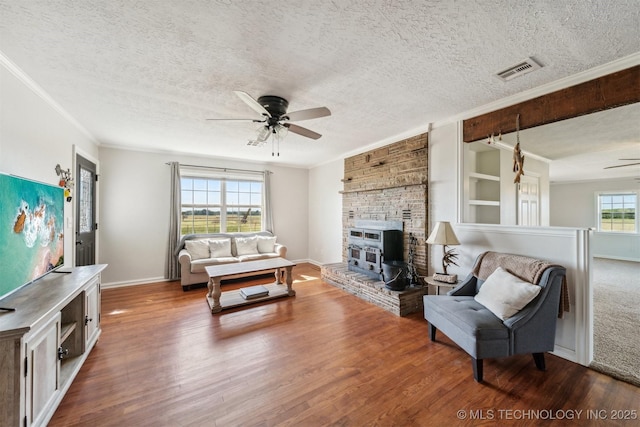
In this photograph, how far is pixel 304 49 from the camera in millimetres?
1762

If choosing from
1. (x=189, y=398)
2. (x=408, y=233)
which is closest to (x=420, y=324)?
(x=408, y=233)

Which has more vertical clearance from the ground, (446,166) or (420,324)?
(446,166)

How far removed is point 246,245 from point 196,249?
95 cm

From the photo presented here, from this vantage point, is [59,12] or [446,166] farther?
[446,166]

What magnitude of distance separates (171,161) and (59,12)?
360cm

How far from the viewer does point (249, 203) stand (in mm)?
5707

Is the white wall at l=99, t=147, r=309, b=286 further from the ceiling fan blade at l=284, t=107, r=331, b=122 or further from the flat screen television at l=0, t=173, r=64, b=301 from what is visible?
the ceiling fan blade at l=284, t=107, r=331, b=122

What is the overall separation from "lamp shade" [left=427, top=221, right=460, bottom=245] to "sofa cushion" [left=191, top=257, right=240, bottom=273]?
3.46 metres

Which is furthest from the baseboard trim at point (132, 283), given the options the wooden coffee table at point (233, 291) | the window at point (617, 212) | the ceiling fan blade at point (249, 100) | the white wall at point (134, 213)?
the window at point (617, 212)

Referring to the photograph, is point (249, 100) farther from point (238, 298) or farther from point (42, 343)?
point (238, 298)

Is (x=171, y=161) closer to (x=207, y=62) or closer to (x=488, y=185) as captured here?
(x=207, y=62)

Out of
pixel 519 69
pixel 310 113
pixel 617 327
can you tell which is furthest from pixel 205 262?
pixel 617 327

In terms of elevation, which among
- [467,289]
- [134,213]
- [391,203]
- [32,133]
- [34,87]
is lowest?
[467,289]

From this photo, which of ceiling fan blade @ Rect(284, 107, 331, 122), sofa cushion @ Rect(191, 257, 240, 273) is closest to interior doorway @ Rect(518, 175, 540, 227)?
ceiling fan blade @ Rect(284, 107, 331, 122)
